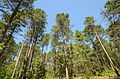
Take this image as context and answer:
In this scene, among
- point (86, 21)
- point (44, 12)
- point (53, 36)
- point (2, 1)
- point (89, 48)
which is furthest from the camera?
point (89, 48)

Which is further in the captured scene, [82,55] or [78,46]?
[78,46]

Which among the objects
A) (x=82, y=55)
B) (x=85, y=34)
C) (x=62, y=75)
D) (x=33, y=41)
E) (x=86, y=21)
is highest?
(x=86, y=21)

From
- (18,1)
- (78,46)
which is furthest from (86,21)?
(18,1)

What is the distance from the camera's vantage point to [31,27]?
1561 centimetres

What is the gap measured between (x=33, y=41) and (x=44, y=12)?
5958mm

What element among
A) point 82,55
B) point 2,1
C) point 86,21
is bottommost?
point 82,55

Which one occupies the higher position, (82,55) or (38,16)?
(38,16)

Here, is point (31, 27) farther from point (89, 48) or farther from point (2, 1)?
point (89, 48)

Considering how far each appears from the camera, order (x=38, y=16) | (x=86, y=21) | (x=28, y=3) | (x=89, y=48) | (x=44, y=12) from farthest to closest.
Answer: (x=89, y=48)
(x=86, y=21)
(x=44, y=12)
(x=38, y=16)
(x=28, y=3)

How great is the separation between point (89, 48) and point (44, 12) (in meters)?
14.9

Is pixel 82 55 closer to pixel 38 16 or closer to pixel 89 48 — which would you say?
pixel 89 48

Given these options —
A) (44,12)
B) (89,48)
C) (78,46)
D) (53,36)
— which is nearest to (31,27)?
(44,12)

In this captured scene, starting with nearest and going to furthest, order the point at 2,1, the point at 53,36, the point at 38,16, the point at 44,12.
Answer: the point at 2,1 < the point at 38,16 < the point at 44,12 < the point at 53,36

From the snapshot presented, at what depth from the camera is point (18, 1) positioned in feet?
28.3
